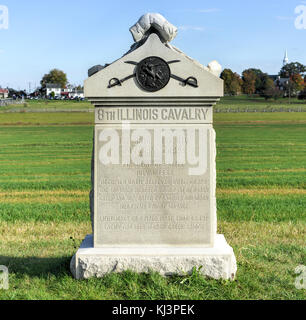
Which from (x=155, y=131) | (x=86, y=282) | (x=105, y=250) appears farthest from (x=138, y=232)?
(x=155, y=131)

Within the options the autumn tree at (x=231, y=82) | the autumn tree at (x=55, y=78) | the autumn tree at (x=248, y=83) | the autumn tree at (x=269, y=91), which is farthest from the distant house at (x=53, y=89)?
the autumn tree at (x=269, y=91)

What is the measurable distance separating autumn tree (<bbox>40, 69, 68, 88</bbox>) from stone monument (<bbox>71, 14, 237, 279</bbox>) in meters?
170

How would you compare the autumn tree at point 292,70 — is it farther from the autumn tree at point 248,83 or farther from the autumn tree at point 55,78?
the autumn tree at point 55,78

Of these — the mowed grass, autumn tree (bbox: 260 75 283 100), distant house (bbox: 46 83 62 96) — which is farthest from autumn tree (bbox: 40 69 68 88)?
the mowed grass

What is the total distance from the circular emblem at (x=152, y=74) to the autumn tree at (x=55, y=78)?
170 m

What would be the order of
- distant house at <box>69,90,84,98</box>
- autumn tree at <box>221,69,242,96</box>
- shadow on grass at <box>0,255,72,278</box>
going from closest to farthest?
shadow on grass at <box>0,255,72,278</box> < autumn tree at <box>221,69,242,96</box> < distant house at <box>69,90,84,98</box>

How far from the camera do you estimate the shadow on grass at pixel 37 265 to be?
6545 mm

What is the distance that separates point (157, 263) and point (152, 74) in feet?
7.53

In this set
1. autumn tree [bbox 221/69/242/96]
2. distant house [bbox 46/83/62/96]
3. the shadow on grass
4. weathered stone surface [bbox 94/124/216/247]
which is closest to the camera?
weathered stone surface [bbox 94/124/216/247]

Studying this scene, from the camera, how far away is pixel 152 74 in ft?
20.1

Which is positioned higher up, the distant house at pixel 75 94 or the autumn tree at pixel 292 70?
the autumn tree at pixel 292 70

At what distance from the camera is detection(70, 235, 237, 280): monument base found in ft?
20.0

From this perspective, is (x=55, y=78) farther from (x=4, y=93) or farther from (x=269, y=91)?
(x=269, y=91)

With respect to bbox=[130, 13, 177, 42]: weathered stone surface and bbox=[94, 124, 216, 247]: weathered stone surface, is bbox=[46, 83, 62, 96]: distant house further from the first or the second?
bbox=[94, 124, 216, 247]: weathered stone surface
